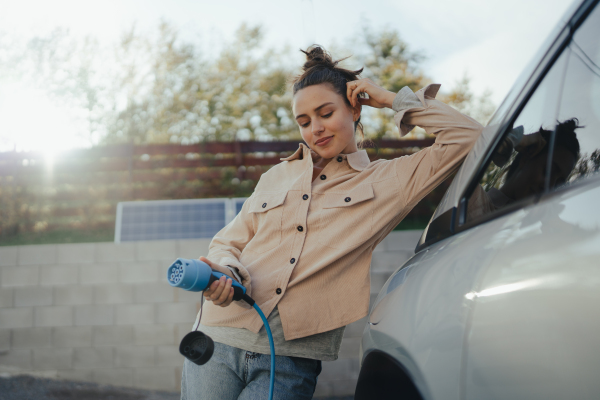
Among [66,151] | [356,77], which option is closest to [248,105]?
[66,151]

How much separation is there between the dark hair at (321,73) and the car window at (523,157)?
0.76 meters

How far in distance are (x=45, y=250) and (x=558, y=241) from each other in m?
4.56

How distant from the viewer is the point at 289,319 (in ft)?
4.69

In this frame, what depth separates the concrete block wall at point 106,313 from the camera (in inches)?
163

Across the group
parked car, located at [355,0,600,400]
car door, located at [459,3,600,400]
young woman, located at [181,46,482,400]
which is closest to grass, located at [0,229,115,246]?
young woman, located at [181,46,482,400]

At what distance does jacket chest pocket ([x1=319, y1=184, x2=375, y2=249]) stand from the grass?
18.5 feet

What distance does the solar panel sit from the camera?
14.9 ft

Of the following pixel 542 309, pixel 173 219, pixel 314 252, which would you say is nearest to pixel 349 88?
pixel 314 252

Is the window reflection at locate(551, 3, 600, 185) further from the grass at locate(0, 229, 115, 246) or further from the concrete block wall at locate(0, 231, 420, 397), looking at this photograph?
the grass at locate(0, 229, 115, 246)

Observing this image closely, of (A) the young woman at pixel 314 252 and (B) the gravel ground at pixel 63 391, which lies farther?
(B) the gravel ground at pixel 63 391

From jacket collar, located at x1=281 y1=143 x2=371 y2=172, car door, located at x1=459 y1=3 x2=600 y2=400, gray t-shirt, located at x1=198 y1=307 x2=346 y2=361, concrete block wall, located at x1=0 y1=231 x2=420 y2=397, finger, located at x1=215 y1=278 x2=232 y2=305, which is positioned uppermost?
jacket collar, located at x1=281 y1=143 x2=371 y2=172

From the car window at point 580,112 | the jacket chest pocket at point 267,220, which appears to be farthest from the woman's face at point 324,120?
the car window at point 580,112

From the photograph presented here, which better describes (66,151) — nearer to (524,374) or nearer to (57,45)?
(57,45)

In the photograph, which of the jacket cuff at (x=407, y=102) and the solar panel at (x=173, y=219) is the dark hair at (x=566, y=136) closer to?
the jacket cuff at (x=407, y=102)
